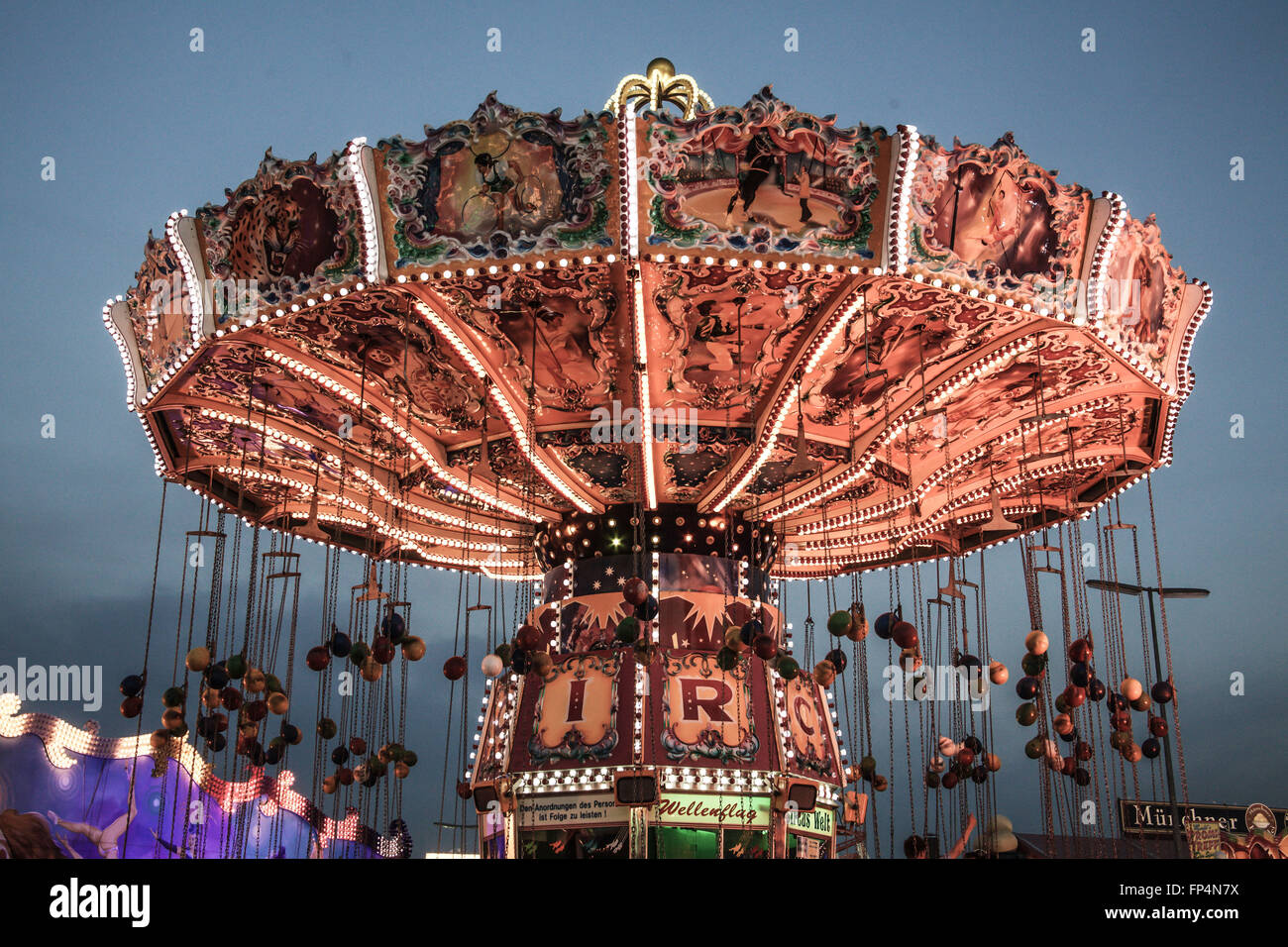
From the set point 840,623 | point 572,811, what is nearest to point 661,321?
point 840,623

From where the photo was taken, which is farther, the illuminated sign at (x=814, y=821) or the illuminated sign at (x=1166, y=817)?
the illuminated sign at (x=1166, y=817)

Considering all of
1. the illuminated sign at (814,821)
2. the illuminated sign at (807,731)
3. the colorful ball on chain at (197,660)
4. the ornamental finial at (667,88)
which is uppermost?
the ornamental finial at (667,88)

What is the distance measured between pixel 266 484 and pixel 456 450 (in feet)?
12.3

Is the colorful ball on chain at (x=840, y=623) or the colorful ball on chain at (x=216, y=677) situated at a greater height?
the colorful ball on chain at (x=840, y=623)

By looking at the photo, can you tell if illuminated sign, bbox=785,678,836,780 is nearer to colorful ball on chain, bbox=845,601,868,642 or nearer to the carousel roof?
the carousel roof

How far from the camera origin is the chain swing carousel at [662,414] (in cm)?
936

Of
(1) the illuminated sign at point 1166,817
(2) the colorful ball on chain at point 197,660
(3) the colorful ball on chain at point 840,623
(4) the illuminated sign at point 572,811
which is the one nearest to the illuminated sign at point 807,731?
(4) the illuminated sign at point 572,811

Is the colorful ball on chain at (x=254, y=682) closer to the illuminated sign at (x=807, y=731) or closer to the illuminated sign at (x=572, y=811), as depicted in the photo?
the illuminated sign at (x=572, y=811)

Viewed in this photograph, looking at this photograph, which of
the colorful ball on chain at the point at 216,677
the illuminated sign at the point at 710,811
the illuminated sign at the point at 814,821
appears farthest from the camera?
the illuminated sign at the point at 814,821

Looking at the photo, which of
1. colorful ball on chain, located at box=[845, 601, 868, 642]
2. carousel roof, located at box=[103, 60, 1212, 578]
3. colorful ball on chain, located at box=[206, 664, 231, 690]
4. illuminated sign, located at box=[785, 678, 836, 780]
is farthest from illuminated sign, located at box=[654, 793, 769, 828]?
colorful ball on chain, located at box=[206, 664, 231, 690]

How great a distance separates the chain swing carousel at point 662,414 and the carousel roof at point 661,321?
0.04 m

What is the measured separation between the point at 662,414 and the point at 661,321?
6.76 ft

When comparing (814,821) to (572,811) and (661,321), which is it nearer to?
(572,811)
